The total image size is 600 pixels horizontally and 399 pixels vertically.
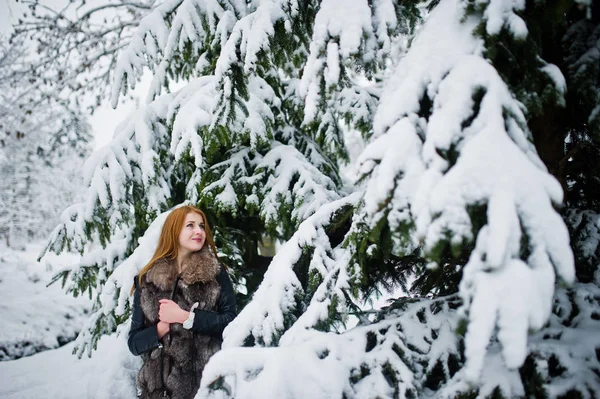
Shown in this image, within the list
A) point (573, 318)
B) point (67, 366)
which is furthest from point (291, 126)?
point (67, 366)

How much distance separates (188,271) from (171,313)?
11.0 inches

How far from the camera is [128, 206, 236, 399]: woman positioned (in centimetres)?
212

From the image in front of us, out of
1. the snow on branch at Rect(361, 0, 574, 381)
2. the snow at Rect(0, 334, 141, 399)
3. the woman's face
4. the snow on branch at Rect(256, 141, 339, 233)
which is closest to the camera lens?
the snow on branch at Rect(361, 0, 574, 381)

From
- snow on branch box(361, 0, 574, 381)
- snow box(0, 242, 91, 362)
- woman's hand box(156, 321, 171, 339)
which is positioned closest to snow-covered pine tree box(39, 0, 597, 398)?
snow on branch box(361, 0, 574, 381)

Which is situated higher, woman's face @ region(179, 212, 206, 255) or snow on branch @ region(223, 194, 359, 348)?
woman's face @ region(179, 212, 206, 255)

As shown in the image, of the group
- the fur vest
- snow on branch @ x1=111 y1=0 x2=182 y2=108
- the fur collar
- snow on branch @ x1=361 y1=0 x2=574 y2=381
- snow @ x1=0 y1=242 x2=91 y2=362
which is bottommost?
snow @ x1=0 y1=242 x2=91 y2=362

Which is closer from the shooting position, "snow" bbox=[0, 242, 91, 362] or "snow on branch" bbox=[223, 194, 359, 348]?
"snow on branch" bbox=[223, 194, 359, 348]

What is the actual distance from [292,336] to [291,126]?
2446mm

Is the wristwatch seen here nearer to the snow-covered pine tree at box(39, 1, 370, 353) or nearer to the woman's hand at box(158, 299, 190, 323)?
the woman's hand at box(158, 299, 190, 323)

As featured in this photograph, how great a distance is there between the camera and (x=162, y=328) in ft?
7.02

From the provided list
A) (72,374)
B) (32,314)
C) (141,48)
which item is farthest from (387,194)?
(32,314)

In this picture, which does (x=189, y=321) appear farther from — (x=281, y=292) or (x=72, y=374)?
(x=72, y=374)

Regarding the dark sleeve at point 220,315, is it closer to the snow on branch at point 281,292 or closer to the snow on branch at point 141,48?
the snow on branch at point 281,292

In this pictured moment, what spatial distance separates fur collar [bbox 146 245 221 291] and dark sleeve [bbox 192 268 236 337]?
0.33 ft
